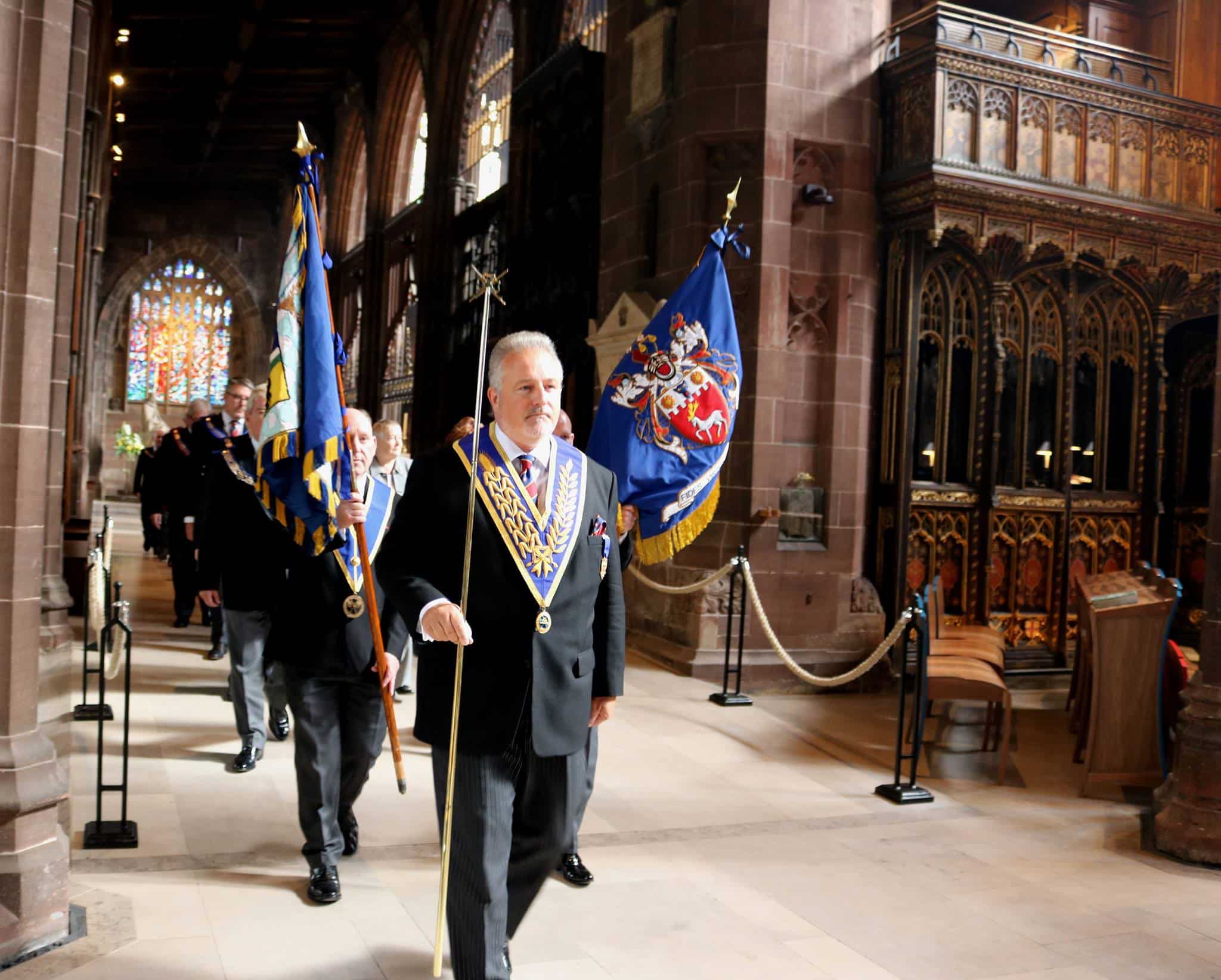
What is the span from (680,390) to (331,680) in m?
2.13

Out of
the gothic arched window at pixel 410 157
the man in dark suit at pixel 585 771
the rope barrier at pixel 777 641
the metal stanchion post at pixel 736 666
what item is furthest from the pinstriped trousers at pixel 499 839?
the gothic arched window at pixel 410 157

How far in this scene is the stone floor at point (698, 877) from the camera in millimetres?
3594

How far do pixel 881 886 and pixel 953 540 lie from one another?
5.29 metres

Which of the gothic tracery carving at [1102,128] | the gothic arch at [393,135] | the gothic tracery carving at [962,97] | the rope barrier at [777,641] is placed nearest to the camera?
the rope barrier at [777,641]

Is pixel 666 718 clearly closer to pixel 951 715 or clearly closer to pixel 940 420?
pixel 951 715

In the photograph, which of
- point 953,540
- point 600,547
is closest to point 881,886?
point 600,547

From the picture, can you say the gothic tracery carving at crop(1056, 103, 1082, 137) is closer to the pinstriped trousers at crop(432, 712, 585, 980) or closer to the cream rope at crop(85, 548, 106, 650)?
the cream rope at crop(85, 548, 106, 650)

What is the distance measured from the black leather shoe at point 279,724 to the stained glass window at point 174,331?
102 feet

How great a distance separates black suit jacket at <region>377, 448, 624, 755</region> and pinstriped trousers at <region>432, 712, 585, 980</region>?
0.23ft

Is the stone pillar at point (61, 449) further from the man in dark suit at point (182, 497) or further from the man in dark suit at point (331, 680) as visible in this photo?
the man in dark suit at point (331, 680)

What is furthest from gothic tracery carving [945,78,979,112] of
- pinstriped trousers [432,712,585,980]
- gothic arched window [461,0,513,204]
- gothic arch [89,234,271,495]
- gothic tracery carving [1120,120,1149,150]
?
gothic arch [89,234,271,495]

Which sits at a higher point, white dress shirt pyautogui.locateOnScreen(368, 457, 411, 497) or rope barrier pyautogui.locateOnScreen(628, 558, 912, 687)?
white dress shirt pyautogui.locateOnScreen(368, 457, 411, 497)

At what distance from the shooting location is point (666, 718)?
722 centimetres

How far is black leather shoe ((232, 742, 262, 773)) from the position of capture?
561 centimetres
